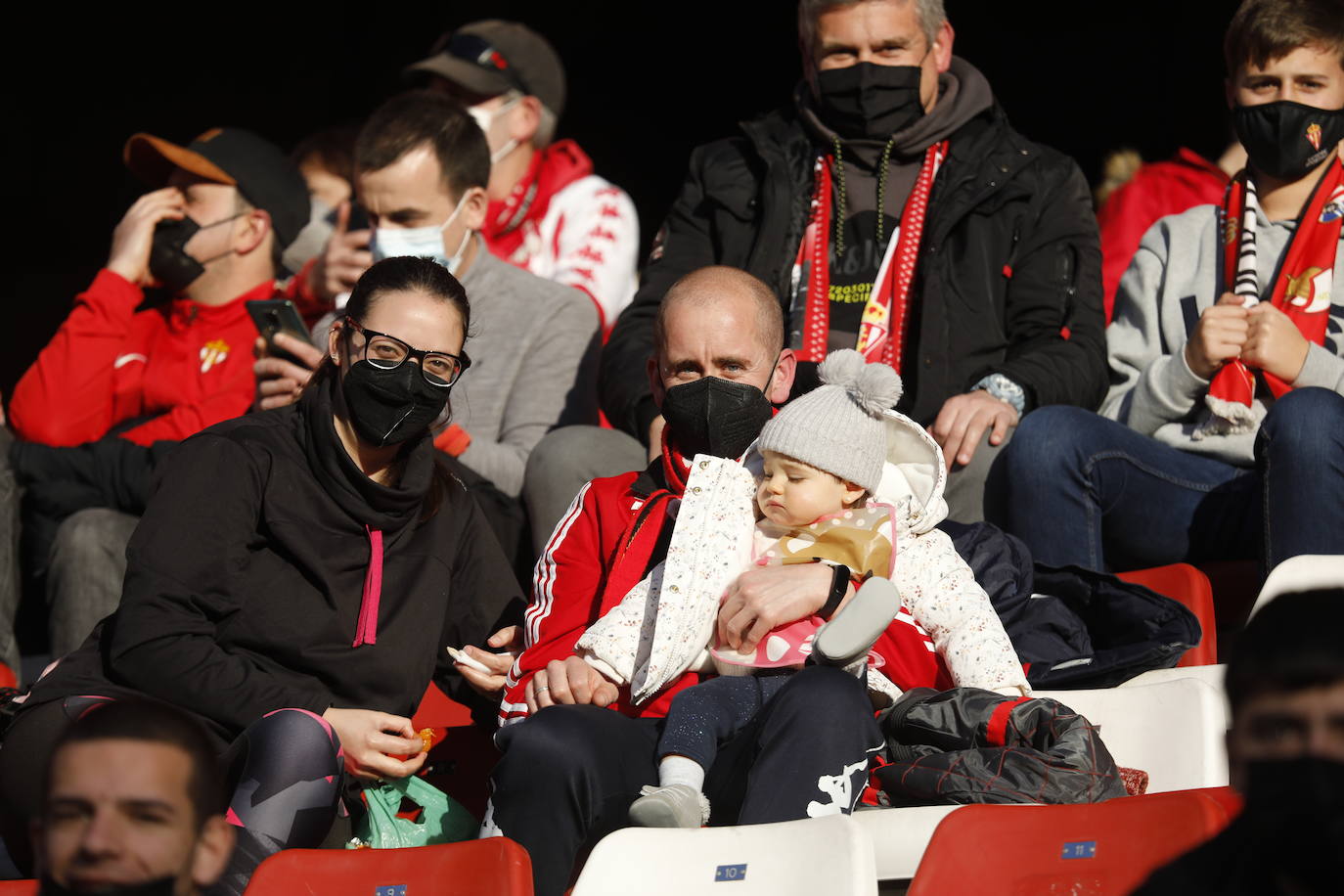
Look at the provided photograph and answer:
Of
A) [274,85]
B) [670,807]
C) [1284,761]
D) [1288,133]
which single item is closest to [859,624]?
[670,807]

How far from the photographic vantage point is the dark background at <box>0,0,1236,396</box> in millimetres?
6703

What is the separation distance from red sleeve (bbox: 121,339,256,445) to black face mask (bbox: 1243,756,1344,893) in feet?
11.1

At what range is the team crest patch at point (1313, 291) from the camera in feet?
12.4

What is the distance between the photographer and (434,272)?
3.26m

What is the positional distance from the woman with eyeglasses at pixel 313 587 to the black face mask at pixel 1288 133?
1.94 m

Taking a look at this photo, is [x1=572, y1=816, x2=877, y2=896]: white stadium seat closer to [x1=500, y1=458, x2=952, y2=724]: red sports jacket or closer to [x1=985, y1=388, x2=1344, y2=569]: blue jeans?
[x1=500, y1=458, x2=952, y2=724]: red sports jacket

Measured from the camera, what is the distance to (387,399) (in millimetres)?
3102

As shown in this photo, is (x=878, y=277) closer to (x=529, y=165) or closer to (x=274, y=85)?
(x=529, y=165)

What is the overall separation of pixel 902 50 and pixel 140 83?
4113 mm

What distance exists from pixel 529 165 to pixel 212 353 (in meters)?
1.42

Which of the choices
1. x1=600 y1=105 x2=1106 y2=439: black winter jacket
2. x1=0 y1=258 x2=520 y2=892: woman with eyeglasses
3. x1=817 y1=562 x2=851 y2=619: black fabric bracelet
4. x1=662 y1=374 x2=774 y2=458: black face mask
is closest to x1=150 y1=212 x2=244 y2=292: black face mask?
x1=600 y1=105 x2=1106 y2=439: black winter jacket

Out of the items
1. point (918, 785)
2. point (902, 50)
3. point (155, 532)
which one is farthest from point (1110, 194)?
point (155, 532)

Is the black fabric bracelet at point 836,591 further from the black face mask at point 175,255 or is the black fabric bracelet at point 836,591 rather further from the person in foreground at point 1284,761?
the black face mask at point 175,255

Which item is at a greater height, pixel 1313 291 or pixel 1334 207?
pixel 1334 207
